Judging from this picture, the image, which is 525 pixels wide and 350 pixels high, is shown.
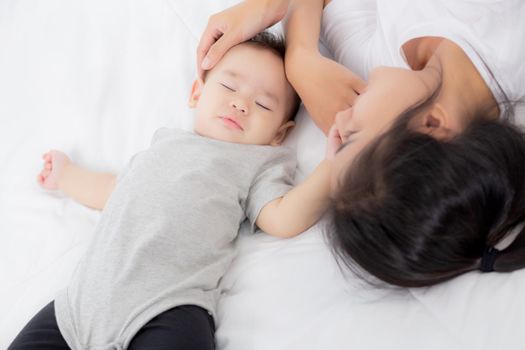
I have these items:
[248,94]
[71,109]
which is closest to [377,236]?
[248,94]

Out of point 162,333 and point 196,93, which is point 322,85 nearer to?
point 196,93

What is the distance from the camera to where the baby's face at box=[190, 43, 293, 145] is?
1168mm

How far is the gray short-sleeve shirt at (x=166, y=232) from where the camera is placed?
92 centimetres

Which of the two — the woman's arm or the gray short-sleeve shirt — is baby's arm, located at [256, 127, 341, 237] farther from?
the woman's arm

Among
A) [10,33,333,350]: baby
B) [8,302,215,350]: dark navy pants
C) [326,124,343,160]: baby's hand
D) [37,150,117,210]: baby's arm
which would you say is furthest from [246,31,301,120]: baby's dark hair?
[8,302,215,350]: dark navy pants

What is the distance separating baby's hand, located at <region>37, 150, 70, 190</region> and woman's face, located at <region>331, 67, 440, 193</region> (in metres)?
0.62

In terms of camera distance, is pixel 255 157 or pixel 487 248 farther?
pixel 255 157

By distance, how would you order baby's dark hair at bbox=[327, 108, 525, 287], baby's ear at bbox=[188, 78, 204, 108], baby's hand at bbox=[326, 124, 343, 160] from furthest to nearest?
baby's ear at bbox=[188, 78, 204, 108], baby's hand at bbox=[326, 124, 343, 160], baby's dark hair at bbox=[327, 108, 525, 287]

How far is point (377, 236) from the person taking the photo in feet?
2.57

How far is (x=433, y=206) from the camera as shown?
29.9 inches

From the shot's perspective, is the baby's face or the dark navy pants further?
the baby's face

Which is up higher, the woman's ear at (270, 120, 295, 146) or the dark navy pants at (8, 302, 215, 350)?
the woman's ear at (270, 120, 295, 146)

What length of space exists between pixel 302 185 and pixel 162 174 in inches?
11.0

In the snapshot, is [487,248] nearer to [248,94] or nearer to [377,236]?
[377,236]
